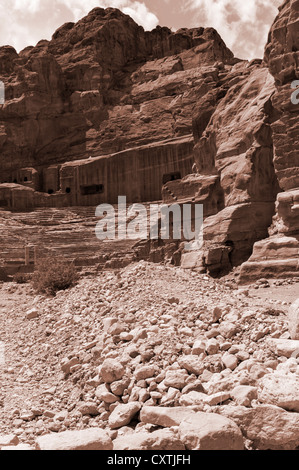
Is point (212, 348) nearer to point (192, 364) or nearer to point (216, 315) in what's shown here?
point (192, 364)

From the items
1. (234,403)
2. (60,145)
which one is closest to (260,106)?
(234,403)

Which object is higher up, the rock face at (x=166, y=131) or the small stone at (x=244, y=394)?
the rock face at (x=166, y=131)

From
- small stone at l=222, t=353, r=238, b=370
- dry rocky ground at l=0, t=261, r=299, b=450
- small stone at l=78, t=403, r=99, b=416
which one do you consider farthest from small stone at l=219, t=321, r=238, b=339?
small stone at l=78, t=403, r=99, b=416

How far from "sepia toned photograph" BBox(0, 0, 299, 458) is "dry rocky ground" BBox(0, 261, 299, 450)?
0.02 m

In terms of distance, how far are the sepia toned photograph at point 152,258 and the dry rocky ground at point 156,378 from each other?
2cm

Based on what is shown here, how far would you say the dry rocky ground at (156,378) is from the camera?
9.78ft

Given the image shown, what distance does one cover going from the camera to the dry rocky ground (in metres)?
2.98

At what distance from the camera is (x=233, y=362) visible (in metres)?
4.16

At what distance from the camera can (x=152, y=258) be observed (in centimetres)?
1938

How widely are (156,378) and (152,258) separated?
1520 cm

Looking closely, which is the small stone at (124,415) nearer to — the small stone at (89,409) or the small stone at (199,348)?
the small stone at (89,409)

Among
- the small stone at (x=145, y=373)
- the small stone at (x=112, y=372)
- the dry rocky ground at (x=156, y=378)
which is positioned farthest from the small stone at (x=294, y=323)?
the small stone at (x=112, y=372)

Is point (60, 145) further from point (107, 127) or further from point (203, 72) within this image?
point (203, 72)

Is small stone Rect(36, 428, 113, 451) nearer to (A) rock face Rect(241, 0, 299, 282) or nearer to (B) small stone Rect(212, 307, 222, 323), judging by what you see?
(B) small stone Rect(212, 307, 222, 323)
